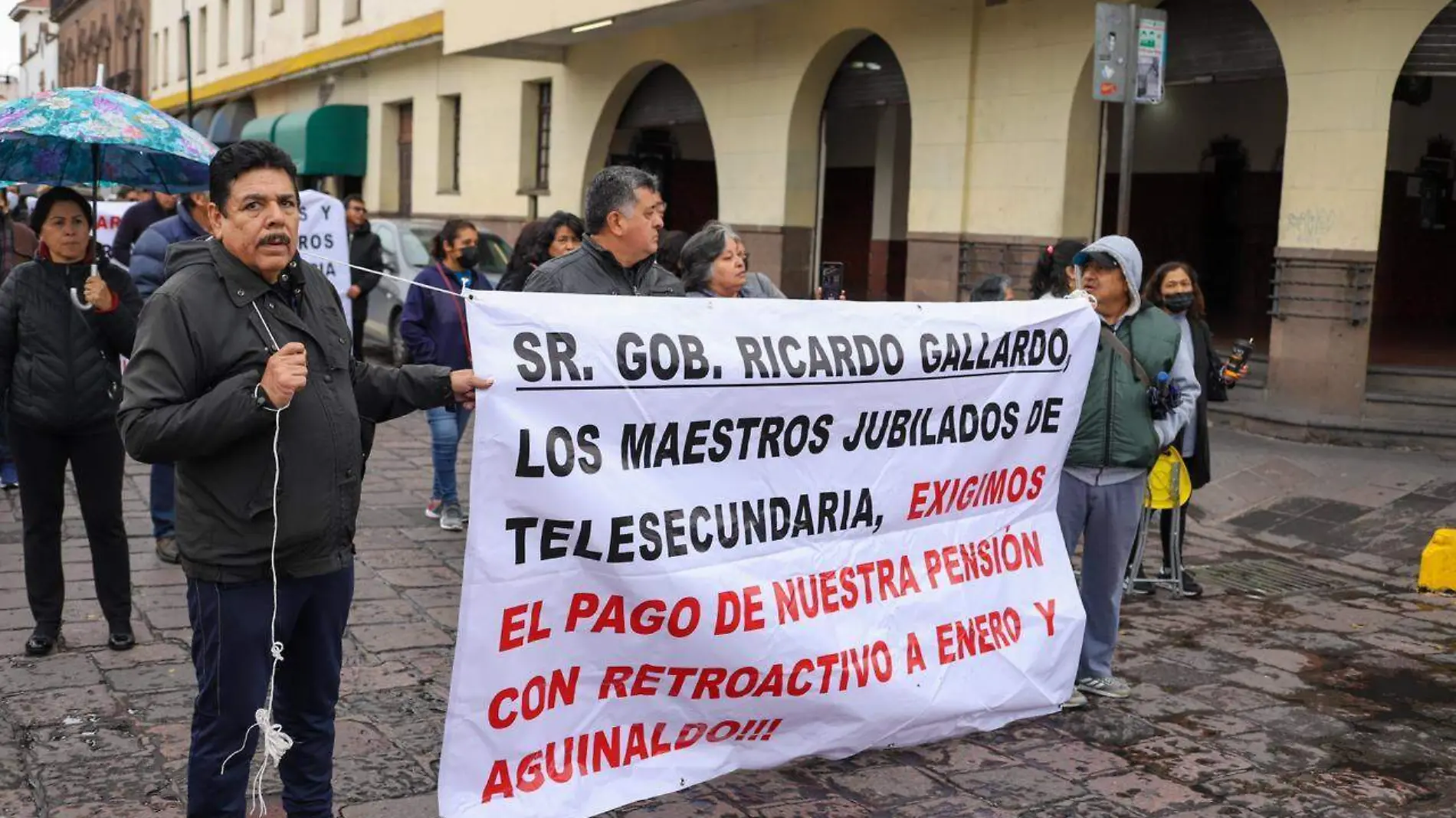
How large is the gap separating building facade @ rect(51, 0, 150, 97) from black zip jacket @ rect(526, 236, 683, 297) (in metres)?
38.4

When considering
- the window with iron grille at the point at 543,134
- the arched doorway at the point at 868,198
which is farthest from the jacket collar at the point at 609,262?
the window with iron grille at the point at 543,134

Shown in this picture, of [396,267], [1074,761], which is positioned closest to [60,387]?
[1074,761]

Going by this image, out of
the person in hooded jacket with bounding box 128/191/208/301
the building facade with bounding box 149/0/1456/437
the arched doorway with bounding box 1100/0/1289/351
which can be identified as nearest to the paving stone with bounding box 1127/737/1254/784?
the person in hooded jacket with bounding box 128/191/208/301

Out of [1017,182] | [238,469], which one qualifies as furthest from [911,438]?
[1017,182]

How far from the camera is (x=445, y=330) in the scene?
8.00 meters

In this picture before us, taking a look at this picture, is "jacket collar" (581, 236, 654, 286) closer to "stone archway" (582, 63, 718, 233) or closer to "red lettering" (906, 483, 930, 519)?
"red lettering" (906, 483, 930, 519)

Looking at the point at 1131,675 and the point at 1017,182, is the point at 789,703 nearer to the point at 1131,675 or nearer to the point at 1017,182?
the point at 1131,675

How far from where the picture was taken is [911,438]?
4.77m

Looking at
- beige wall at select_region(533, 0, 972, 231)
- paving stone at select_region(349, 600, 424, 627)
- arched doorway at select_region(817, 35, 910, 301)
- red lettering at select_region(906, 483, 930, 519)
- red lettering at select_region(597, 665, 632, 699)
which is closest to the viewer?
red lettering at select_region(597, 665, 632, 699)

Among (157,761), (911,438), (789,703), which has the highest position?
(911,438)

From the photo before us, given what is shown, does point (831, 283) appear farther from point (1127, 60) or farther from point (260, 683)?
point (260, 683)

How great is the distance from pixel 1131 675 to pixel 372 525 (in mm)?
4477

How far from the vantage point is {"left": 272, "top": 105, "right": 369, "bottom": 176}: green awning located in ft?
91.4

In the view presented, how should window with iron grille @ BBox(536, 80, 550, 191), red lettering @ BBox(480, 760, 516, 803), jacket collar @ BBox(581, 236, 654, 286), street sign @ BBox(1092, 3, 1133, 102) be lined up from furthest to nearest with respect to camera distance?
window with iron grille @ BBox(536, 80, 550, 191) < street sign @ BBox(1092, 3, 1133, 102) < jacket collar @ BBox(581, 236, 654, 286) < red lettering @ BBox(480, 760, 516, 803)
